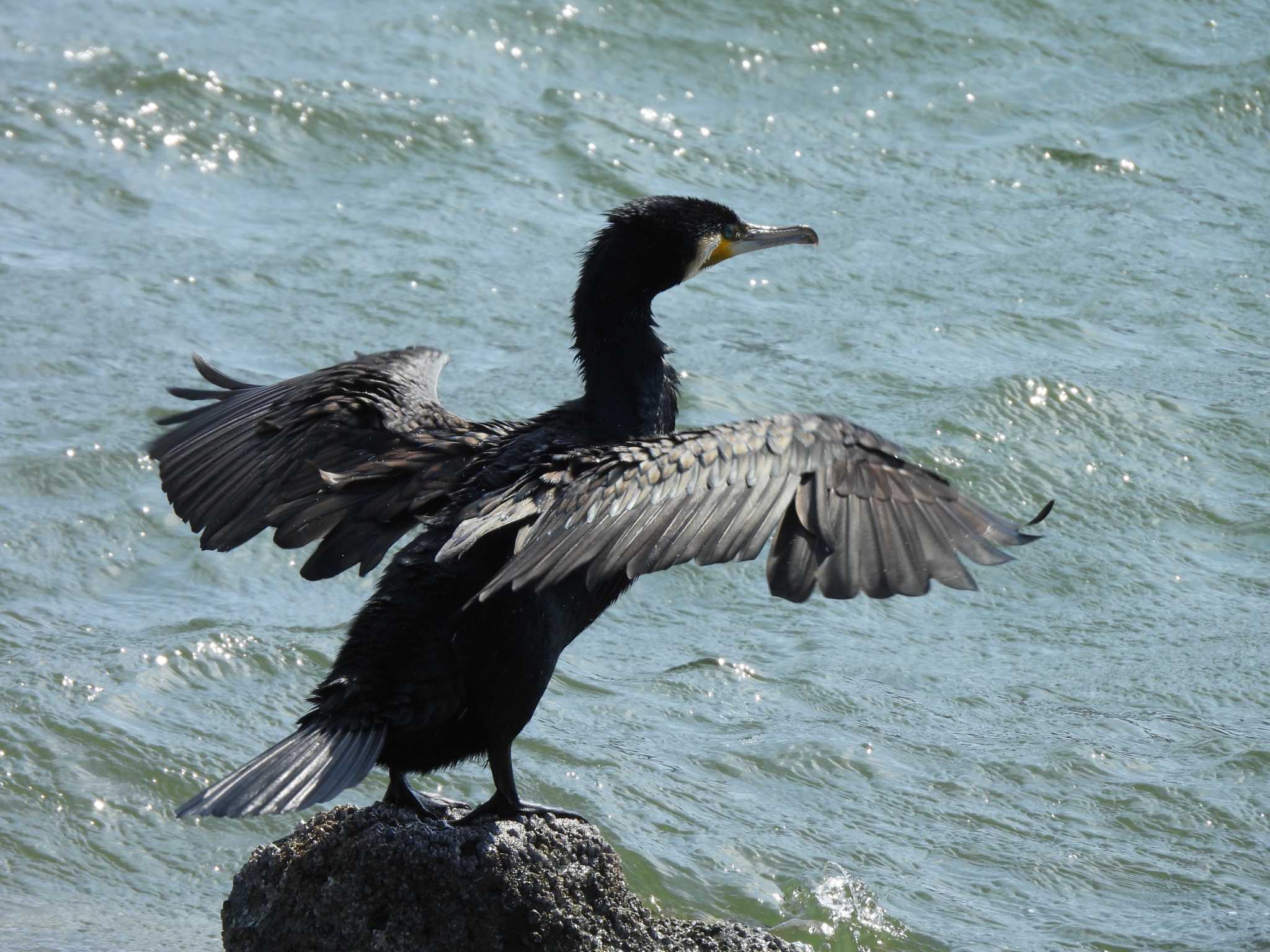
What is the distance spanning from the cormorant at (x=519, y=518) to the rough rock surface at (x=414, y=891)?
177 millimetres

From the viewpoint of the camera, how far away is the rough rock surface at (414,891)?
3.90m

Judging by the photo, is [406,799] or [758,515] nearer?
[758,515]

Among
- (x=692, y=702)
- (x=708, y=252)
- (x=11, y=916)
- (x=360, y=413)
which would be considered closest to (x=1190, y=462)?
(x=692, y=702)

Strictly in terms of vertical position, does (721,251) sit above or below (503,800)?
above

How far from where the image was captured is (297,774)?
3805 mm

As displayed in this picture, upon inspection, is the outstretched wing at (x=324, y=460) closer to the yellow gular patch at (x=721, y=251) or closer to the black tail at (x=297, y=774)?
the black tail at (x=297, y=774)

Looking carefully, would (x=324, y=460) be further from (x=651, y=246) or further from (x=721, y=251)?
(x=721, y=251)

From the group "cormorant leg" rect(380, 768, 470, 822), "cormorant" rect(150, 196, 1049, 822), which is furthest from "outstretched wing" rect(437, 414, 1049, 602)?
"cormorant leg" rect(380, 768, 470, 822)

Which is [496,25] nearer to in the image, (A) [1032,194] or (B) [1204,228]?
(A) [1032,194]

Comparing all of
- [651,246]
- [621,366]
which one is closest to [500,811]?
[621,366]

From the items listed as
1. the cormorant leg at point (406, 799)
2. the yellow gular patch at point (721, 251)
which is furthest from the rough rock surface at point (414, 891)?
the yellow gular patch at point (721, 251)

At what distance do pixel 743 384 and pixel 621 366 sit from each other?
153 inches

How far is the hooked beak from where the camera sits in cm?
518

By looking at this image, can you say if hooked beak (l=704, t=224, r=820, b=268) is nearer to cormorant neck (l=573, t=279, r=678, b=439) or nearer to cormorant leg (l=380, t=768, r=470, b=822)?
cormorant neck (l=573, t=279, r=678, b=439)
